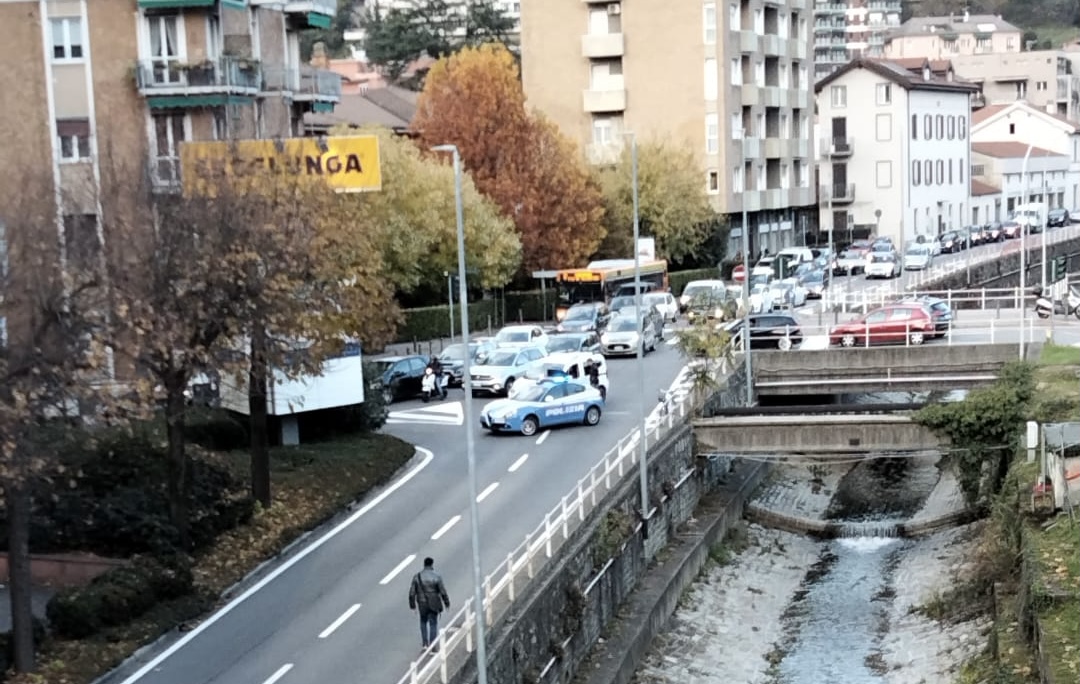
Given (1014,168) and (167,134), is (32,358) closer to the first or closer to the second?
(167,134)

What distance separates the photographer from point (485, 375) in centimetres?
4362

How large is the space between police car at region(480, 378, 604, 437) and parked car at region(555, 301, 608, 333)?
46.7 ft

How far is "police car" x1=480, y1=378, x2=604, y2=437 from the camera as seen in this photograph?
38.0 meters

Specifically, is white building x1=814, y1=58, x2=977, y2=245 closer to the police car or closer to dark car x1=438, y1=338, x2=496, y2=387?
dark car x1=438, y1=338, x2=496, y2=387

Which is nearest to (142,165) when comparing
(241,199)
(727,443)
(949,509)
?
(241,199)

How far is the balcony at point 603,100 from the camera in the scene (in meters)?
78.5

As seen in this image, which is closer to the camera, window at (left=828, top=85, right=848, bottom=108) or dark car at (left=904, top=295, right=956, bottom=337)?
dark car at (left=904, top=295, right=956, bottom=337)

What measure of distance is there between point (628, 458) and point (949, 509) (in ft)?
33.1

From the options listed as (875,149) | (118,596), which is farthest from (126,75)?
(875,149)

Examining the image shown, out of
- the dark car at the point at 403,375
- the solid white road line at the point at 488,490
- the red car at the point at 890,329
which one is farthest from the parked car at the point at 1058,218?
the solid white road line at the point at 488,490

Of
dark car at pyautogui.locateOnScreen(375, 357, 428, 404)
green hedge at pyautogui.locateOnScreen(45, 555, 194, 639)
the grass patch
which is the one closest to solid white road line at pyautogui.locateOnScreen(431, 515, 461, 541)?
the grass patch

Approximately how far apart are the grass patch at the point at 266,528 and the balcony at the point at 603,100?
45.6m

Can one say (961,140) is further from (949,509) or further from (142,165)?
(142,165)

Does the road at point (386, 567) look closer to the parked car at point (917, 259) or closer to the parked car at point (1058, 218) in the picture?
the parked car at point (917, 259)
